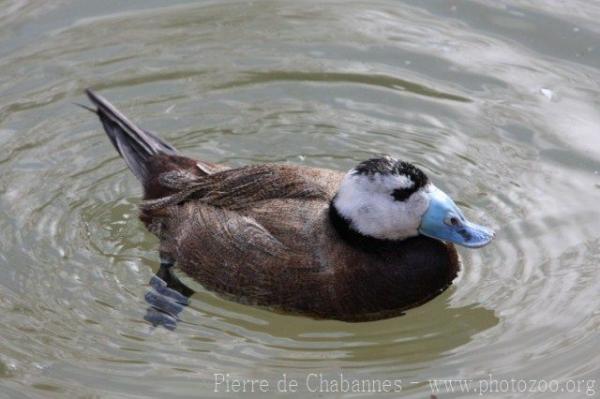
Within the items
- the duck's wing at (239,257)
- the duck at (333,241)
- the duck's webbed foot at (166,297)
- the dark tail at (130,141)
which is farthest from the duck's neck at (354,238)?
the dark tail at (130,141)

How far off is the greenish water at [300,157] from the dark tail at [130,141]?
361mm

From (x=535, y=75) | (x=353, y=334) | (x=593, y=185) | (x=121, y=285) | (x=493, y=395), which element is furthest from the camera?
(x=535, y=75)

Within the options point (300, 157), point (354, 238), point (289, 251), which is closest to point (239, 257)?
point (289, 251)

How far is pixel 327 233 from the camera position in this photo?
20.9 feet

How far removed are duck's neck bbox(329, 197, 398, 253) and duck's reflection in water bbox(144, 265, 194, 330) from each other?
98 cm

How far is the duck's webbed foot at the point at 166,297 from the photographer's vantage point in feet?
21.2

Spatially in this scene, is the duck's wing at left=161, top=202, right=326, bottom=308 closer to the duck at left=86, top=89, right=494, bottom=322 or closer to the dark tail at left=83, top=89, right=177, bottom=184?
the duck at left=86, top=89, right=494, bottom=322

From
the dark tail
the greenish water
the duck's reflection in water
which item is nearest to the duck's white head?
the greenish water

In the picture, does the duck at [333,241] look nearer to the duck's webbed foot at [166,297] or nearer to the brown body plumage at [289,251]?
the brown body plumage at [289,251]

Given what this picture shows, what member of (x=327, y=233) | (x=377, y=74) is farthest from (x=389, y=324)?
(x=377, y=74)

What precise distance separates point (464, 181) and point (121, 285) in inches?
93.0

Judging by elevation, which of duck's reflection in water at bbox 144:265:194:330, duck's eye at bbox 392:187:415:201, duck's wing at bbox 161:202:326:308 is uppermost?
duck's eye at bbox 392:187:415:201

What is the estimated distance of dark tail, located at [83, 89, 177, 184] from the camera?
7277 mm

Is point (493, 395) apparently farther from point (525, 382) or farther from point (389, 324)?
point (389, 324)
